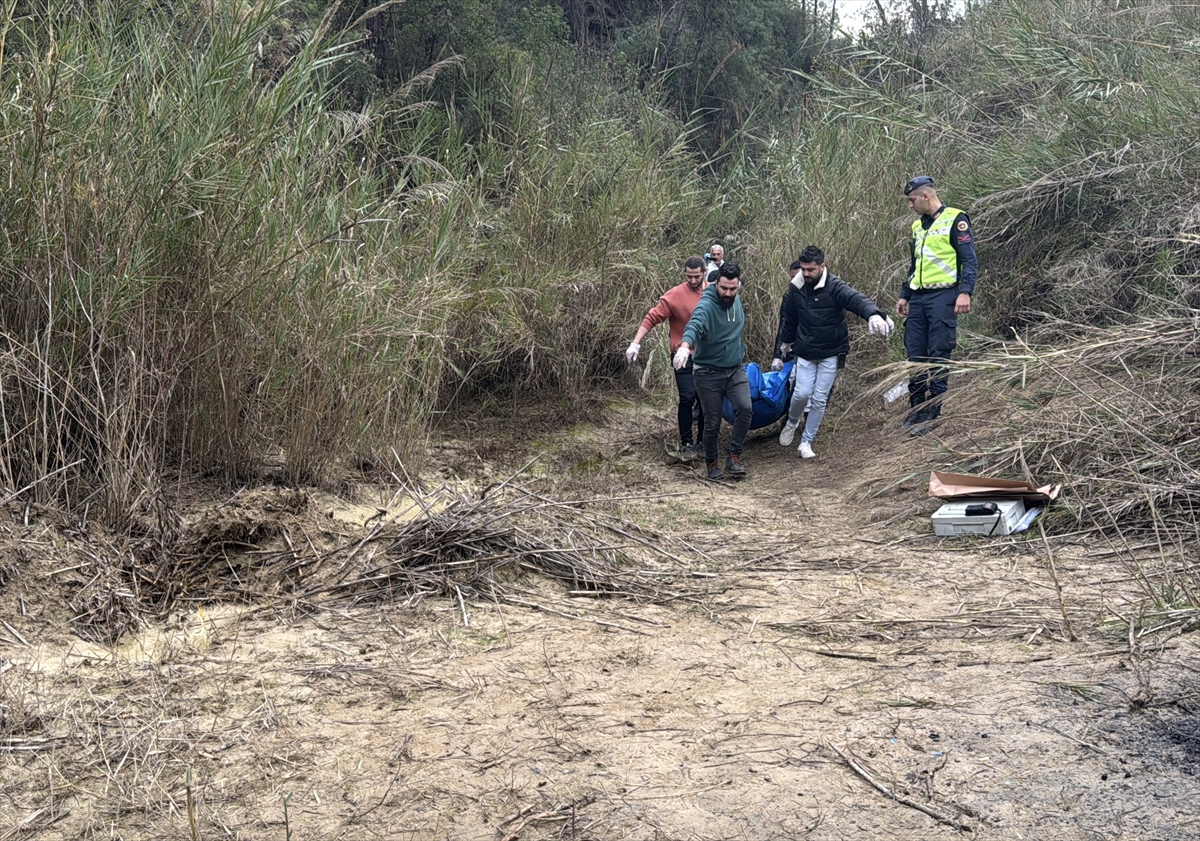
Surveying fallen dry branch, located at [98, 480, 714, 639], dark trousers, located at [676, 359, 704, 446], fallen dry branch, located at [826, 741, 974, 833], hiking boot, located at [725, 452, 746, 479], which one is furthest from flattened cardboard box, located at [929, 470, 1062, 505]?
fallen dry branch, located at [826, 741, 974, 833]

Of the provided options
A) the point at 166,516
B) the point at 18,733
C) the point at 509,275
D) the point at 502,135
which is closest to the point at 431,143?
the point at 502,135

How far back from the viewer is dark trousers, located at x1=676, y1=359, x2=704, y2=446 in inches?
341

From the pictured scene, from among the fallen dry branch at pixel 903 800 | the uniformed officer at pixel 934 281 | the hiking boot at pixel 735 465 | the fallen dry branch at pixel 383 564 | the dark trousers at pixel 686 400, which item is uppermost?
the uniformed officer at pixel 934 281

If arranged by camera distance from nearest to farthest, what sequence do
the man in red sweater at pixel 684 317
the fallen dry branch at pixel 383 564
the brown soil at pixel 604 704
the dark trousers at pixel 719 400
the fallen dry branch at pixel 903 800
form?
the fallen dry branch at pixel 903 800, the brown soil at pixel 604 704, the fallen dry branch at pixel 383 564, the dark trousers at pixel 719 400, the man in red sweater at pixel 684 317

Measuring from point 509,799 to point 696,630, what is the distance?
A: 5.35 feet

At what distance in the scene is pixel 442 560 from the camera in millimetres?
5195

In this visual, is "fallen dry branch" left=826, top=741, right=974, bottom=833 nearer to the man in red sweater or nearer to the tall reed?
the tall reed

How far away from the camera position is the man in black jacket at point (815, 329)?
8375mm

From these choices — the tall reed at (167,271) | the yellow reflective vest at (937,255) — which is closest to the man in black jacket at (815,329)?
the yellow reflective vest at (937,255)

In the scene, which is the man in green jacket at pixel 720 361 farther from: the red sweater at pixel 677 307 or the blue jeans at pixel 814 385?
the blue jeans at pixel 814 385

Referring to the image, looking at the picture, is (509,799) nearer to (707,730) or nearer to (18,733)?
(707,730)

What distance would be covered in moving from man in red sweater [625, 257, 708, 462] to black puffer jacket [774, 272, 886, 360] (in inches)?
29.3

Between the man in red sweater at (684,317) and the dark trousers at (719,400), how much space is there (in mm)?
217

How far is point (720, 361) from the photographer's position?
8.22 meters
